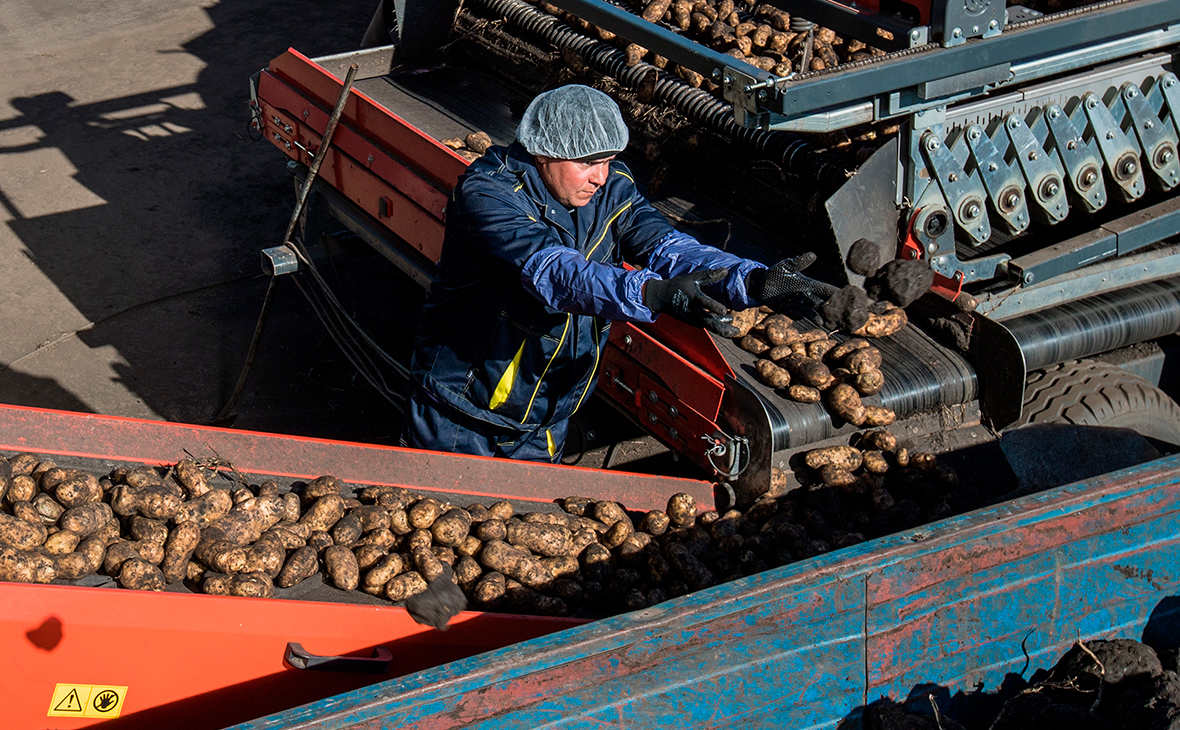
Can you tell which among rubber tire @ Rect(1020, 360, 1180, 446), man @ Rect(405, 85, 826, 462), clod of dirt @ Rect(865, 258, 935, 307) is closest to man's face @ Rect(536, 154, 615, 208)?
man @ Rect(405, 85, 826, 462)

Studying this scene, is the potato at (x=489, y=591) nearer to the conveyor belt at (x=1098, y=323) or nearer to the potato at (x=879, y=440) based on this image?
the potato at (x=879, y=440)

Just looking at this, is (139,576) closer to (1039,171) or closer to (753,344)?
(753,344)

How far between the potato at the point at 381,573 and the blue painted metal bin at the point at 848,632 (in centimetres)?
75

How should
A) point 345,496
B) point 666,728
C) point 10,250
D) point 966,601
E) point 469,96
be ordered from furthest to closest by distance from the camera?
point 10,250, point 469,96, point 345,496, point 966,601, point 666,728

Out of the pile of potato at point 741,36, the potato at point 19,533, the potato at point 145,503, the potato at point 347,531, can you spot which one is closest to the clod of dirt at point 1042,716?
the potato at point 347,531

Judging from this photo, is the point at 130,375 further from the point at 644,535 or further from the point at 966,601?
the point at 966,601

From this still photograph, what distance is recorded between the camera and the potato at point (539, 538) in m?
3.09

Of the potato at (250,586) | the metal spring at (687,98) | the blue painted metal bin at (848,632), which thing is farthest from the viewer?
the metal spring at (687,98)

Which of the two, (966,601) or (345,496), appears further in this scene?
(345,496)

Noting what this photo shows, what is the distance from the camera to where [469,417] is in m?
3.43

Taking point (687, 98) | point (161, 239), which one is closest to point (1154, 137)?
point (687, 98)

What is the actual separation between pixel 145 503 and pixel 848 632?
1.90 metres

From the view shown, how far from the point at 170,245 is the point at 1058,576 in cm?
556

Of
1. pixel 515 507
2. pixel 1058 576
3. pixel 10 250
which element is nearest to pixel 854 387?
pixel 1058 576
